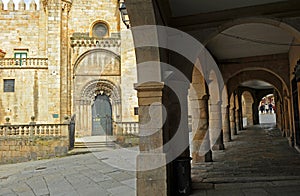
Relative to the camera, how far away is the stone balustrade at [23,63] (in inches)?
586

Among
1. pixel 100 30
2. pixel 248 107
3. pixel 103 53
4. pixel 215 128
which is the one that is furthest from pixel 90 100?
pixel 248 107

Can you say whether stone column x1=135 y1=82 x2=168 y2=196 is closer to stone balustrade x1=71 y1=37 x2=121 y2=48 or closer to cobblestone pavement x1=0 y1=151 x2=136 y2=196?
cobblestone pavement x1=0 y1=151 x2=136 y2=196

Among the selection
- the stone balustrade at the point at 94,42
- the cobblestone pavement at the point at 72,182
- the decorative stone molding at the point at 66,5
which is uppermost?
the decorative stone molding at the point at 66,5

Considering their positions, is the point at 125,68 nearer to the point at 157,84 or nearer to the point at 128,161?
the point at 128,161

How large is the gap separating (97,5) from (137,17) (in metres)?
15.1

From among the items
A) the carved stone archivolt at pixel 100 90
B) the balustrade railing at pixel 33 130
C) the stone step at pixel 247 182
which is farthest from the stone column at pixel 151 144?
the carved stone archivolt at pixel 100 90

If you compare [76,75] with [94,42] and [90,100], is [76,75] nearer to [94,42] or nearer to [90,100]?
[90,100]

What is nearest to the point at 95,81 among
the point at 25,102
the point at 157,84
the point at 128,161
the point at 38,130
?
the point at 25,102

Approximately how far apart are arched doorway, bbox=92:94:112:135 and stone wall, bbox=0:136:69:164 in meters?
4.73

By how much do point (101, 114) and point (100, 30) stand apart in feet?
17.6

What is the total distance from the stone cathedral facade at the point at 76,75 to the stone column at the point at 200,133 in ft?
27.6

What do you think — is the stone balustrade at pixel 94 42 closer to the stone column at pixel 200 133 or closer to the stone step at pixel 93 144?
the stone step at pixel 93 144

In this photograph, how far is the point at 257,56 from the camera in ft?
27.9

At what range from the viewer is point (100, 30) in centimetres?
1727
